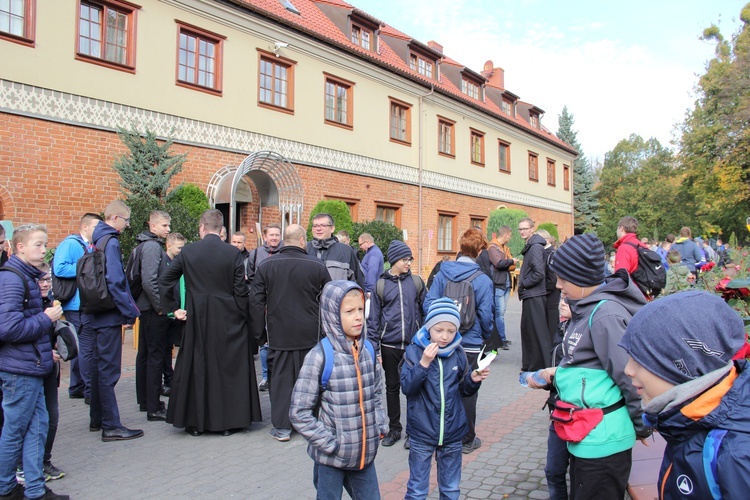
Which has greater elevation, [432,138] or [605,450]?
[432,138]

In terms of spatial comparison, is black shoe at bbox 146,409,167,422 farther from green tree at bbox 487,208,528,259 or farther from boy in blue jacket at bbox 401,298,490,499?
green tree at bbox 487,208,528,259

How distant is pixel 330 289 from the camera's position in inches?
132

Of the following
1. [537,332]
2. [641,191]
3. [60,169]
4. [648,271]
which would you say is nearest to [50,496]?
[537,332]

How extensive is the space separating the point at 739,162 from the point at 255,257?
3063 cm

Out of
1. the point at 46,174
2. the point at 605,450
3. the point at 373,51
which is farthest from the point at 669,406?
the point at 373,51

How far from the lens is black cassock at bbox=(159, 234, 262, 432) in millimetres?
5625

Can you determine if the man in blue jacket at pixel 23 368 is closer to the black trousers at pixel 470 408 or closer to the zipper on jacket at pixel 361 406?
the zipper on jacket at pixel 361 406

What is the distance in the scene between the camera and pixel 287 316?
18.3 feet

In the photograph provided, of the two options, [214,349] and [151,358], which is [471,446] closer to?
[214,349]

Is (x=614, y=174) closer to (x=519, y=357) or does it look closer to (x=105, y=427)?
(x=519, y=357)

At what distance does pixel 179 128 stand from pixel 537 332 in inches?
382

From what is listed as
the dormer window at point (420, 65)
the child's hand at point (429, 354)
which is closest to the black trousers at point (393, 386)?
the child's hand at point (429, 354)

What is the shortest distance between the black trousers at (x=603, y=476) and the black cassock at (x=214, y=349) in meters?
3.73

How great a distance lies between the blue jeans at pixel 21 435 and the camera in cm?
391
